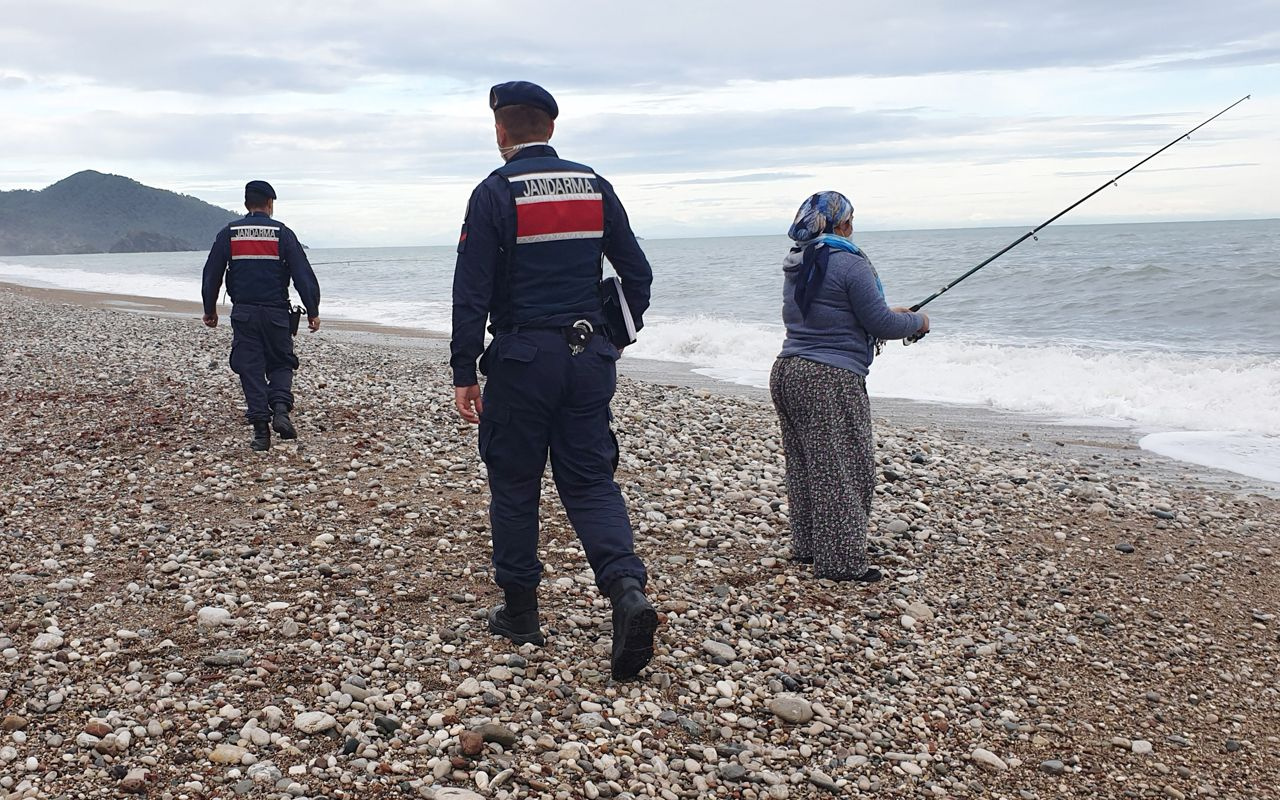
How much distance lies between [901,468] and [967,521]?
1535 millimetres

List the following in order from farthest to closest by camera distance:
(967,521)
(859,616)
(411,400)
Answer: (411,400), (967,521), (859,616)

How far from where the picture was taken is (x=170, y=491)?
7.66 meters

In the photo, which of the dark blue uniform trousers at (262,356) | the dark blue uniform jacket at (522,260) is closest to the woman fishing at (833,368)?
the dark blue uniform jacket at (522,260)

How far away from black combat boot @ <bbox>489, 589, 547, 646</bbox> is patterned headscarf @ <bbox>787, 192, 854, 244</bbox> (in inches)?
99.6

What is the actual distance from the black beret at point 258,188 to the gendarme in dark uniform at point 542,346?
5151 millimetres

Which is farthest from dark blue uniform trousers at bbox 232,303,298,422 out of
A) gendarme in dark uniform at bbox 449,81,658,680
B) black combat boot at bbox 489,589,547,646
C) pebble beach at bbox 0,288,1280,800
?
gendarme in dark uniform at bbox 449,81,658,680

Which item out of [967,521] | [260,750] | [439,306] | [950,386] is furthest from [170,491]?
[439,306]

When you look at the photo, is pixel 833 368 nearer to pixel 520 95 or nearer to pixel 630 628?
pixel 630 628

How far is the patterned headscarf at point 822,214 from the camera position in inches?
231

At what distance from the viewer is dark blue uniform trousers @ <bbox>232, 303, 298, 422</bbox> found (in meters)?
9.27

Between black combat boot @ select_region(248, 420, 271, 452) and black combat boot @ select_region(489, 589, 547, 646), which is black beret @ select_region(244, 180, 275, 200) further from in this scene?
black combat boot @ select_region(489, 589, 547, 646)

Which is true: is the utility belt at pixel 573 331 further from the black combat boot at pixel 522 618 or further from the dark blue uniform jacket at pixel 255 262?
the dark blue uniform jacket at pixel 255 262

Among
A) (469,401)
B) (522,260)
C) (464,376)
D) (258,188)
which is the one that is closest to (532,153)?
(522,260)

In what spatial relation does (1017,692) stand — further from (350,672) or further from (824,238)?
(350,672)
